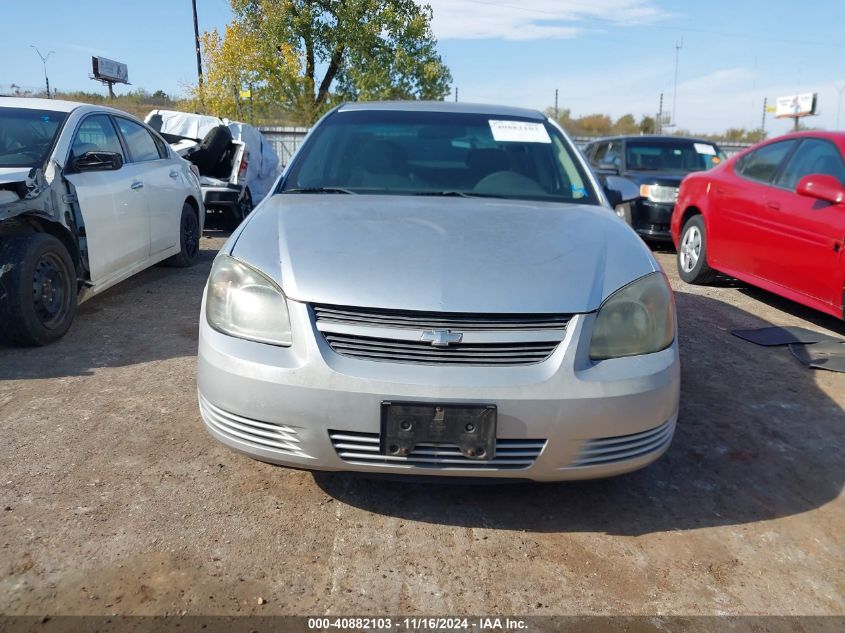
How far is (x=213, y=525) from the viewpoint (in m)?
2.37

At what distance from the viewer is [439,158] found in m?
3.43

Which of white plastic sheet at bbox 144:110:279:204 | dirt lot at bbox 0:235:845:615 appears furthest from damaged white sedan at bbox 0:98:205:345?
white plastic sheet at bbox 144:110:279:204

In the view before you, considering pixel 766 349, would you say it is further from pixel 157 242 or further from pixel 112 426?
pixel 157 242

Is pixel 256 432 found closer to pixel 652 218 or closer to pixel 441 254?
pixel 441 254

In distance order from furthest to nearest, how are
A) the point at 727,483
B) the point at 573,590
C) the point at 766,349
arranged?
the point at 766,349, the point at 727,483, the point at 573,590

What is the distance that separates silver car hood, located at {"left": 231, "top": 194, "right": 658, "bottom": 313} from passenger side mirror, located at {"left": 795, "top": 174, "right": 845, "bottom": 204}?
8.29ft

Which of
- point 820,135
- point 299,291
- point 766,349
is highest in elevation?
point 820,135

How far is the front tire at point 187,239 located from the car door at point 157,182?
16cm

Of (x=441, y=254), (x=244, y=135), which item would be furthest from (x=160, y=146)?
(x=441, y=254)

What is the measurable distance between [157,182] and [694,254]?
5051 millimetres

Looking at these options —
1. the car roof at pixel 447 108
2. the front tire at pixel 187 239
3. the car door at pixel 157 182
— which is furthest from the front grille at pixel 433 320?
the front tire at pixel 187 239

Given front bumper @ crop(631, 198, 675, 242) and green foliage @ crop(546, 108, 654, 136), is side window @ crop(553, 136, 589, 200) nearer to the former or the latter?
front bumper @ crop(631, 198, 675, 242)

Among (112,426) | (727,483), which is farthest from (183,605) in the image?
(727,483)

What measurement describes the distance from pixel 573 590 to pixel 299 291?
4.27ft
